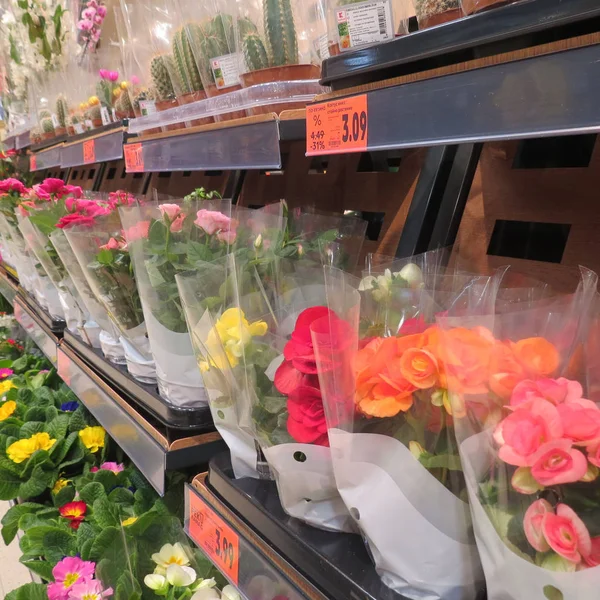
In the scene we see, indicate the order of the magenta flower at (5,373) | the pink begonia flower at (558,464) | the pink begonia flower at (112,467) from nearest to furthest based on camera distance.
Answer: the pink begonia flower at (558,464)
the pink begonia flower at (112,467)
the magenta flower at (5,373)

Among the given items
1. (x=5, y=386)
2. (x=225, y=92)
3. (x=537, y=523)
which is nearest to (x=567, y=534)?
(x=537, y=523)

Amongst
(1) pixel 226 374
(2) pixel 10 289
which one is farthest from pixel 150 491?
(2) pixel 10 289

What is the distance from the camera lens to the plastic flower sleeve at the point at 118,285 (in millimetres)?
1312

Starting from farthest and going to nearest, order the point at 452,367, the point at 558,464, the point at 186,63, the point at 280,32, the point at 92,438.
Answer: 1. the point at 92,438
2. the point at 186,63
3. the point at 280,32
4. the point at 452,367
5. the point at 558,464

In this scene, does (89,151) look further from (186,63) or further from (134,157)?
(186,63)

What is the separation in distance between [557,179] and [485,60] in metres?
0.44

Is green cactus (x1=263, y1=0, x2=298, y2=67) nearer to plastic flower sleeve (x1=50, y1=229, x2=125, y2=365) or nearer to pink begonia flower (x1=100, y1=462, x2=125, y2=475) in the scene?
plastic flower sleeve (x1=50, y1=229, x2=125, y2=365)

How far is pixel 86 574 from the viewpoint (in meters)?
1.29

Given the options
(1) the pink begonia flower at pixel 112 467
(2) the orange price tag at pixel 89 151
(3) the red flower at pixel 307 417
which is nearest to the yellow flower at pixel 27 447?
(1) the pink begonia flower at pixel 112 467

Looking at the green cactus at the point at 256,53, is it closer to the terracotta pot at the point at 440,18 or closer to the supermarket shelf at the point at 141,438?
the terracotta pot at the point at 440,18

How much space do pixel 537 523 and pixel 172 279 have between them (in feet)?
2.61

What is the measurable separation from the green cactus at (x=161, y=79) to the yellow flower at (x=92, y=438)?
1039 millimetres

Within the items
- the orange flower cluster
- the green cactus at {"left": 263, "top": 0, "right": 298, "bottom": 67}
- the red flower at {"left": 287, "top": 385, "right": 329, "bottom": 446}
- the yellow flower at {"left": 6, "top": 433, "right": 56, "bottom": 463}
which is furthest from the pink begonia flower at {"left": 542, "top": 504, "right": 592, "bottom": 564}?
the yellow flower at {"left": 6, "top": 433, "right": 56, "bottom": 463}

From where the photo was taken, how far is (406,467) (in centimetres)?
61
